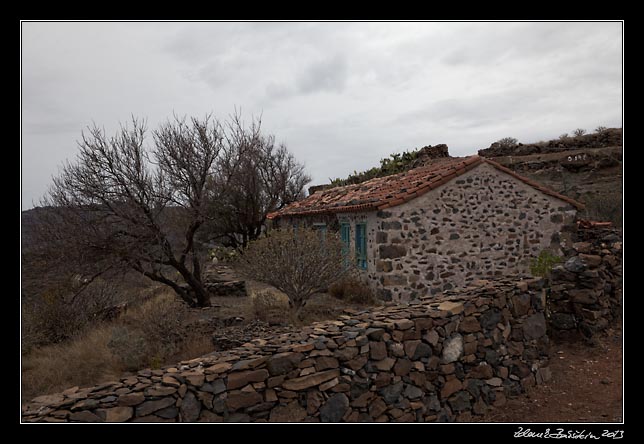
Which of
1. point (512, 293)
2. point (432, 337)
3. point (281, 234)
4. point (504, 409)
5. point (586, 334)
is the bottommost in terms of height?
point (504, 409)

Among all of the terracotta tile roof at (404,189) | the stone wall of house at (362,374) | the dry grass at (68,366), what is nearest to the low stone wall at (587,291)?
the stone wall of house at (362,374)

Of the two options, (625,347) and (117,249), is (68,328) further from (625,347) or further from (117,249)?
(625,347)

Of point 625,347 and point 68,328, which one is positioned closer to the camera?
point 625,347

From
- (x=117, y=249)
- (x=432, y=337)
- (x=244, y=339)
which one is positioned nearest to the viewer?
(x=432, y=337)

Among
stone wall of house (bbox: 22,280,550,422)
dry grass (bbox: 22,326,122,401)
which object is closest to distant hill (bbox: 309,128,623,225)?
stone wall of house (bbox: 22,280,550,422)

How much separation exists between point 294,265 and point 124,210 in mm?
4767

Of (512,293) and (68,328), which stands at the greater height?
(512,293)

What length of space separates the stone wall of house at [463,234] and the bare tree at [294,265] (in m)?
1.65

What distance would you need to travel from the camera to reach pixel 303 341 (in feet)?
16.0

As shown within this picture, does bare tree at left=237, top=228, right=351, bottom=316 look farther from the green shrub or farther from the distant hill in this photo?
the green shrub

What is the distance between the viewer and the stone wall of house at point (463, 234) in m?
11.1

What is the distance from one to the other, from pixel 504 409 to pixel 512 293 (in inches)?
59.8

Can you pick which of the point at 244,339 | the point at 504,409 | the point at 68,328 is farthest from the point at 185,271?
the point at 504,409

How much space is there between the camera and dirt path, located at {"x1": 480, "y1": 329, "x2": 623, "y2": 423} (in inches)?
205
